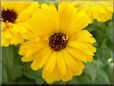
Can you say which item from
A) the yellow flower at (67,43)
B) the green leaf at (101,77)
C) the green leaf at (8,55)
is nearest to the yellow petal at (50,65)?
the yellow flower at (67,43)

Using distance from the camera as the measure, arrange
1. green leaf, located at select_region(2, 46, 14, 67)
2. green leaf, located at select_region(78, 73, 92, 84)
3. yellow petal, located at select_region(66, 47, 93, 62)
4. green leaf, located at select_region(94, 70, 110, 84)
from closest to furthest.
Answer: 1. yellow petal, located at select_region(66, 47, 93, 62)
2. green leaf, located at select_region(2, 46, 14, 67)
3. green leaf, located at select_region(78, 73, 92, 84)
4. green leaf, located at select_region(94, 70, 110, 84)

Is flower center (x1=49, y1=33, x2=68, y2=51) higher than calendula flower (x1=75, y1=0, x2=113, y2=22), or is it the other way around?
calendula flower (x1=75, y1=0, x2=113, y2=22)

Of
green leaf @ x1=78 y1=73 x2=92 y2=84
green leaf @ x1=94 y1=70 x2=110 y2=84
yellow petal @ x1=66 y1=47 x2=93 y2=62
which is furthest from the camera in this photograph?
green leaf @ x1=94 y1=70 x2=110 y2=84

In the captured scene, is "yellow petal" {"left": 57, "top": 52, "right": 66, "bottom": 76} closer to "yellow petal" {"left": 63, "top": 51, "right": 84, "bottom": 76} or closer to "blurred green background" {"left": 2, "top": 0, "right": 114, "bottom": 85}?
"yellow petal" {"left": 63, "top": 51, "right": 84, "bottom": 76}

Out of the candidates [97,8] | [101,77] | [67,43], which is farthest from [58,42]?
[101,77]

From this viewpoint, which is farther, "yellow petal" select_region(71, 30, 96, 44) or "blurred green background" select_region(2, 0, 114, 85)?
"blurred green background" select_region(2, 0, 114, 85)

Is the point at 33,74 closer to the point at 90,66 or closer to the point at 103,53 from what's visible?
the point at 90,66

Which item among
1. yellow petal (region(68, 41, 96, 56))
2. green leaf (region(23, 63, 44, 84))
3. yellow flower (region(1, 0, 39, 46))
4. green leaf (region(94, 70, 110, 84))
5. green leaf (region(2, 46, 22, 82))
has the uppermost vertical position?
yellow flower (region(1, 0, 39, 46))

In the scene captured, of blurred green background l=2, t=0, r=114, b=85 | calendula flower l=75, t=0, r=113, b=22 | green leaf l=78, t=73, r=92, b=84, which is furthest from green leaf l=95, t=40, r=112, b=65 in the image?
calendula flower l=75, t=0, r=113, b=22

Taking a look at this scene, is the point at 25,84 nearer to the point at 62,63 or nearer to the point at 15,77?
the point at 15,77
